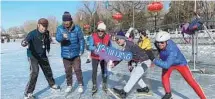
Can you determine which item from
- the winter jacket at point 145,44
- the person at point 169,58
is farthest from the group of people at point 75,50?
the winter jacket at point 145,44

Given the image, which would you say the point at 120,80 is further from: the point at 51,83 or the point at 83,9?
the point at 83,9

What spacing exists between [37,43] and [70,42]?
660mm

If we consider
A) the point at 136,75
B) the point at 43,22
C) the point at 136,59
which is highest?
the point at 43,22

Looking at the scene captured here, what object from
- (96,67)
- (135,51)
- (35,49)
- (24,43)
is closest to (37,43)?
(35,49)

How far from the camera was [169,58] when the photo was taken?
19.5ft

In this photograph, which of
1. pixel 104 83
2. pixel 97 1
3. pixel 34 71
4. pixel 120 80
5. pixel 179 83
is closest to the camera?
pixel 34 71

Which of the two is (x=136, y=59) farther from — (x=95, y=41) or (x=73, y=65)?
(x=73, y=65)

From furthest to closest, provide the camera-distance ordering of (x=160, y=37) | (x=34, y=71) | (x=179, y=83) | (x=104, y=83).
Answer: (x=179, y=83), (x=104, y=83), (x=34, y=71), (x=160, y=37)

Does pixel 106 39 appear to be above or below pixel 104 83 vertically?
above

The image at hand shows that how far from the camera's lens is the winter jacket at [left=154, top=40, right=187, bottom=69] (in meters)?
5.91

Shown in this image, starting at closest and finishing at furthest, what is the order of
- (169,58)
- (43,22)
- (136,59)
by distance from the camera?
(169,58) < (136,59) < (43,22)

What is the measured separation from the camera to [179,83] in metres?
8.84

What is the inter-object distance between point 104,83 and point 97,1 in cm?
5831

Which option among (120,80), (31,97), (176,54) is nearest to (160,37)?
(176,54)
